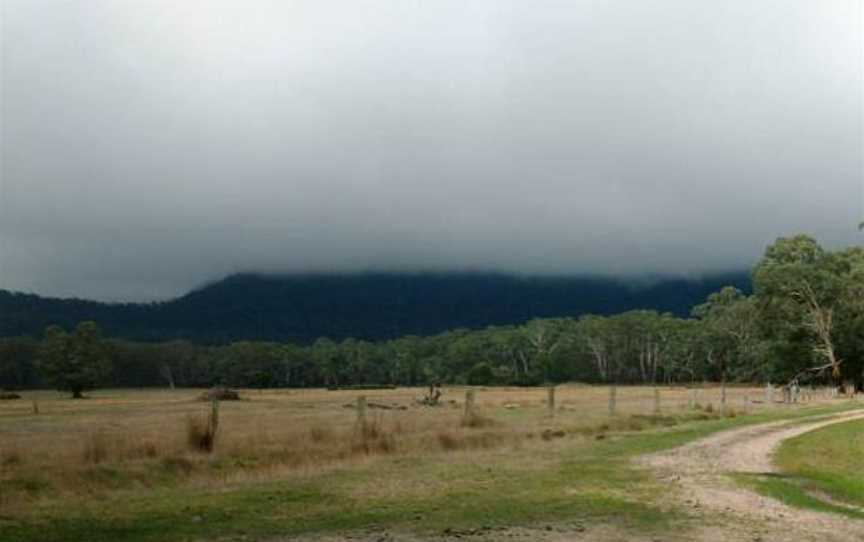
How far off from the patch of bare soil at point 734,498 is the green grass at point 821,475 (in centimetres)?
49

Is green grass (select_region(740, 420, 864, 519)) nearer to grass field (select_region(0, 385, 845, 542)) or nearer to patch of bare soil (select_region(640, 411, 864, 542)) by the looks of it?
patch of bare soil (select_region(640, 411, 864, 542))

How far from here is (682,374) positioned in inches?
7313

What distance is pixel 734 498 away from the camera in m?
17.8

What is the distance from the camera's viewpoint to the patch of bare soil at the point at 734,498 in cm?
1391

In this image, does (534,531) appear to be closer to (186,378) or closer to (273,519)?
(273,519)

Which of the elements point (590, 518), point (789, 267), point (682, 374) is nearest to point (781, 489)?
point (590, 518)

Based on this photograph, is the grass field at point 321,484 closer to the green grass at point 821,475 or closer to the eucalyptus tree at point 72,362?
the green grass at point 821,475

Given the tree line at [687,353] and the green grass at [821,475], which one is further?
the tree line at [687,353]

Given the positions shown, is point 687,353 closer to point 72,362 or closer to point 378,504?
point 72,362

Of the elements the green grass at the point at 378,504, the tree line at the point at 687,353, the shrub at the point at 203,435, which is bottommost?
the green grass at the point at 378,504

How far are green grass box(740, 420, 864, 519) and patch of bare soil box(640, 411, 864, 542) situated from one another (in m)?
0.49

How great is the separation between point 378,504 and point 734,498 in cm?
691

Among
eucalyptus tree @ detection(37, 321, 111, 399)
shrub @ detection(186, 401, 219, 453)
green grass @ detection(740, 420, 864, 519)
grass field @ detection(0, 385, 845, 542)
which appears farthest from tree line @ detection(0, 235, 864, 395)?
shrub @ detection(186, 401, 219, 453)

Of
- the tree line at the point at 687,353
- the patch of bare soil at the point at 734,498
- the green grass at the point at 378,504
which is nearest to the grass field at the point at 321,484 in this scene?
the green grass at the point at 378,504
